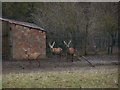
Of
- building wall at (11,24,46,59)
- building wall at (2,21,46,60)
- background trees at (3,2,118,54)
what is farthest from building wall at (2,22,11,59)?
background trees at (3,2,118,54)

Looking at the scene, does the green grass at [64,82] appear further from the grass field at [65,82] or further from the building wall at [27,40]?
the building wall at [27,40]

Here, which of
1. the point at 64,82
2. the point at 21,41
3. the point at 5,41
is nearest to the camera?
the point at 64,82

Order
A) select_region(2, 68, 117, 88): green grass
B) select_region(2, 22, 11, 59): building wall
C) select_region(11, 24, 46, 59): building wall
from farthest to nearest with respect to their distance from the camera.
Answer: select_region(2, 22, 11, 59): building wall, select_region(11, 24, 46, 59): building wall, select_region(2, 68, 117, 88): green grass

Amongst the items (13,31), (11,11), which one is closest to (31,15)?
(11,11)

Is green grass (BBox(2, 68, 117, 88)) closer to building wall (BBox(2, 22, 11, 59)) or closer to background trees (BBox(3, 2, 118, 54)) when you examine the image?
building wall (BBox(2, 22, 11, 59))

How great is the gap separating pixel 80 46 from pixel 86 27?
1562mm

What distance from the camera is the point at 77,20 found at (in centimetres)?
2169

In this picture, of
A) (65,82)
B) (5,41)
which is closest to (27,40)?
(5,41)

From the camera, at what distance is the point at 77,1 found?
2191 cm

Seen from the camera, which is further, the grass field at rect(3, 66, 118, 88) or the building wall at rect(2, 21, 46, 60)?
the building wall at rect(2, 21, 46, 60)

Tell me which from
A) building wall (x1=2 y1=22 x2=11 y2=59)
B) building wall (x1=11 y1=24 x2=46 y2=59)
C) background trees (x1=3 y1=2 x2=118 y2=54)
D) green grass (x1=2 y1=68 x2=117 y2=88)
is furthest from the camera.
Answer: background trees (x1=3 y1=2 x2=118 y2=54)

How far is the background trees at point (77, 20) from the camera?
70.0 ft

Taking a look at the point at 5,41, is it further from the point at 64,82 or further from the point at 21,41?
the point at 64,82

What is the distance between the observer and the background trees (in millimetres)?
21328
